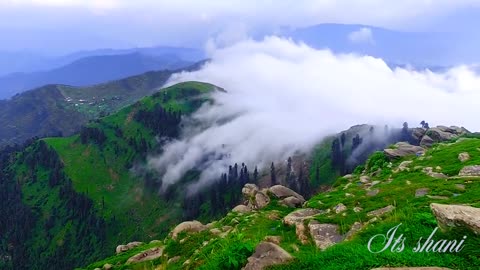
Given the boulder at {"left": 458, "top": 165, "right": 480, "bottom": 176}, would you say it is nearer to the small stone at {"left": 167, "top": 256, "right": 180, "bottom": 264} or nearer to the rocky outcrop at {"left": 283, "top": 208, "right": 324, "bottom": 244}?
the rocky outcrop at {"left": 283, "top": 208, "right": 324, "bottom": 244}

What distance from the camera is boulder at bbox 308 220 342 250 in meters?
33.9

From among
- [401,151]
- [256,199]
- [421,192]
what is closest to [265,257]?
[421,192]

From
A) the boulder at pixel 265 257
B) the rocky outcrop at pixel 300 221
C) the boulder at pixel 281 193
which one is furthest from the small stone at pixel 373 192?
the boulder at pixel 265 257

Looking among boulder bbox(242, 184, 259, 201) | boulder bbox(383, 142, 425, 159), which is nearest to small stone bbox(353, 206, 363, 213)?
boulder bbox(383, 142, 425, 159)

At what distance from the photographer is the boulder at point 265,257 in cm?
1843

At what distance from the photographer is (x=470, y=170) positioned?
50.8 metres

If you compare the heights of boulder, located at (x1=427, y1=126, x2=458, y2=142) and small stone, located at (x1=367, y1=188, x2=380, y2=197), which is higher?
small stone, located at (x1=367, y1=188, x2=380, y2=197)

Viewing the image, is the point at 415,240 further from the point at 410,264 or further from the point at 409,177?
the point at 409,177

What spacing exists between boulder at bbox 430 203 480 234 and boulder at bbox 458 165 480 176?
36.3m

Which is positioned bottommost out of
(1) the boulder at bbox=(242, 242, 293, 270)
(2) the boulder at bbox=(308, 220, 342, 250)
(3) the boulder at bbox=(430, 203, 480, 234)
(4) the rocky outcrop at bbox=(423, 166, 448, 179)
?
(4) the rocky outcrop at bbox=(423, 166, 448, 179)

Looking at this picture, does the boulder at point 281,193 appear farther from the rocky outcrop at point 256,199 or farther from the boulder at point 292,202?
the boulder at point 292,202

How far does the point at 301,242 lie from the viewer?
36719mm

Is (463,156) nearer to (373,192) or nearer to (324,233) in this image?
(373,192)

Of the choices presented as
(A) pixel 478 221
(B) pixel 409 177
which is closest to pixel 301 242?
(A) pixel 478 221
